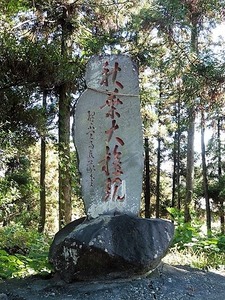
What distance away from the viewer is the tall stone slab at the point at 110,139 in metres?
4.24

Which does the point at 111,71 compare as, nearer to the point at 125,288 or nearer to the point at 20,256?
the point at 125,288

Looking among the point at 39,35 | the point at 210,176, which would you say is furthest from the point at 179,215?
the point at 210,176

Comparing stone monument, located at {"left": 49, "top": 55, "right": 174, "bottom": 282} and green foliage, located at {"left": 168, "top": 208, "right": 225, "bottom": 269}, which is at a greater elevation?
stone monument, located at {"left": 49, "top": 55, "right": 174, "bottom": 282}

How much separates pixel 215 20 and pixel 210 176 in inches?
325

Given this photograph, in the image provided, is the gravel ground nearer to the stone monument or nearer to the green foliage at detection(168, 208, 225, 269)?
the stone monument

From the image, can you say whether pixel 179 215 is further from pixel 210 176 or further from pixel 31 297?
pixel 210 176

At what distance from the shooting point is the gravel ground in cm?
340

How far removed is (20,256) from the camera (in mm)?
5383

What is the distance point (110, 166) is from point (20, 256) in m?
2.21

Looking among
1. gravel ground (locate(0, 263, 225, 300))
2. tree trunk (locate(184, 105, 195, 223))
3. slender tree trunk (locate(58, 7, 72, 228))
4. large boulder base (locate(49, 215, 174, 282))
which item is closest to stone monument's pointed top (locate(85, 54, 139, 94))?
large boulder base (locate(49, 215, 174, 282))

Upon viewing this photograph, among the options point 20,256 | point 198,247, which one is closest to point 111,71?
point 20,256

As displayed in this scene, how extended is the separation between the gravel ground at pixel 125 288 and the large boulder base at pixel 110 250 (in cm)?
10

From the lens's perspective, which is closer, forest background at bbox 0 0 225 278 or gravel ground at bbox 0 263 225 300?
gravel ground at bbox 0 263 225 300

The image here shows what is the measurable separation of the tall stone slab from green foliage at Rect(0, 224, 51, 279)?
1.06 metres
